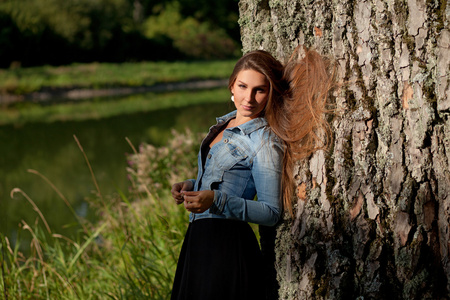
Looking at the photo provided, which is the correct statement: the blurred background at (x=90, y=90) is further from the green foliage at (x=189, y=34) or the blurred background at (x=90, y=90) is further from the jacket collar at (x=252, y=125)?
the jacket collar at (x=252, y=125)

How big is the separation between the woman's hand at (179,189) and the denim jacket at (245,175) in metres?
0.07

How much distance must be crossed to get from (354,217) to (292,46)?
655mm

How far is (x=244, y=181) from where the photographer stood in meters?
1.98

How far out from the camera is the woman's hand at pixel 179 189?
2.08m

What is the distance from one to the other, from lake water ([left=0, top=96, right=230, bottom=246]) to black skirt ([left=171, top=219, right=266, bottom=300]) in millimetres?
1700

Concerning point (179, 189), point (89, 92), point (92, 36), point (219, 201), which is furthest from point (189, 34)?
point (219, 201)

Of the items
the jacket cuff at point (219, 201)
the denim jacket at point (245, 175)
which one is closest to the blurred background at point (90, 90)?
the denim jacket at point (245, 175)

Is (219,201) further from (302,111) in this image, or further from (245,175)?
(302,111)

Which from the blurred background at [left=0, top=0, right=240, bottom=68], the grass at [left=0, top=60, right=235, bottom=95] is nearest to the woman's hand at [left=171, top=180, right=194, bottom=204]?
the grass at [left=0, top=60, right=235, bottom=95]

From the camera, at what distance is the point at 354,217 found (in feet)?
6.00

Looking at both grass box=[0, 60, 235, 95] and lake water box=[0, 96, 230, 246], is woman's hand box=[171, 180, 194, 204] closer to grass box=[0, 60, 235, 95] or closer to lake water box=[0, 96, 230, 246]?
lake water box=[0, 96, 230, 246]

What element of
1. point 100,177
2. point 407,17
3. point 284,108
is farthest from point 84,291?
point 100,177

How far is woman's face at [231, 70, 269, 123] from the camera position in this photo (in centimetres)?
199

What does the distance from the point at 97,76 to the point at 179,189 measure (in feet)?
73.7
